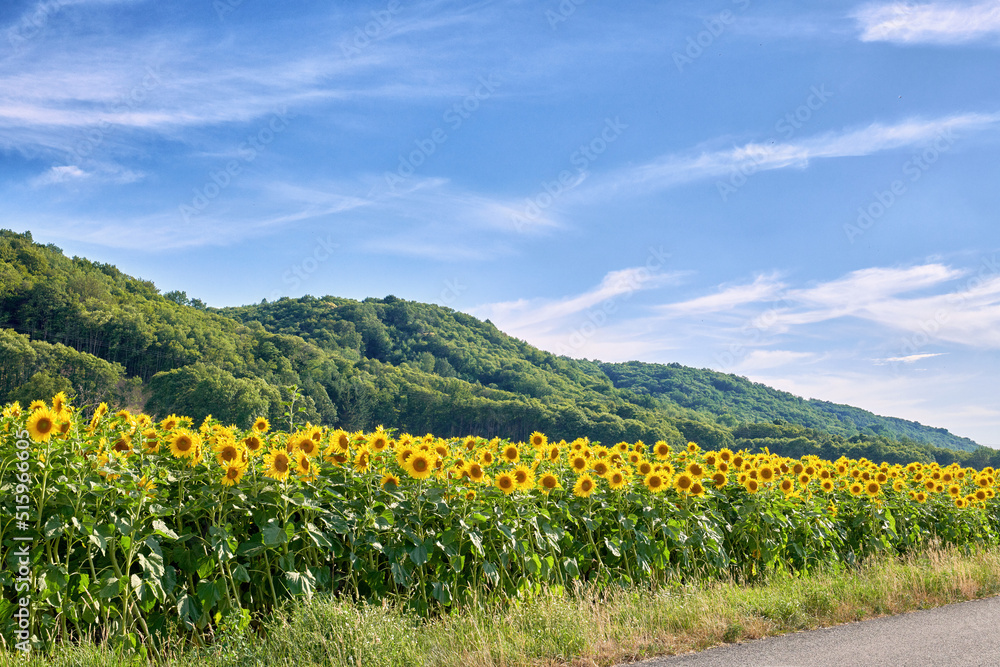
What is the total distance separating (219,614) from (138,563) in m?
0.63

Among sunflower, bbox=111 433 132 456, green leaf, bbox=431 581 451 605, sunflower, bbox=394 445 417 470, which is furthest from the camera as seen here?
sunflower, bbox=394 445 417 470

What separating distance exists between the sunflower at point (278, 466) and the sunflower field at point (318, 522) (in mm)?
11

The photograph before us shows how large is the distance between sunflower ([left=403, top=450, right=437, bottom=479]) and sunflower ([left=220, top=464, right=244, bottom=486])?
3.94 feet

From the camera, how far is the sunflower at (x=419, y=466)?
510 centimetres

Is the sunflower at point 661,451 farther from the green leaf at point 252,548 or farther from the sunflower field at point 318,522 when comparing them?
the green leaf at point 252,548

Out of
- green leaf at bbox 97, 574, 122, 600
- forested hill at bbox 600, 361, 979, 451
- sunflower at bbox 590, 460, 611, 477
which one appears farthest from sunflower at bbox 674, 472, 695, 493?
forested hill at bbox 600, 361, 979, 451

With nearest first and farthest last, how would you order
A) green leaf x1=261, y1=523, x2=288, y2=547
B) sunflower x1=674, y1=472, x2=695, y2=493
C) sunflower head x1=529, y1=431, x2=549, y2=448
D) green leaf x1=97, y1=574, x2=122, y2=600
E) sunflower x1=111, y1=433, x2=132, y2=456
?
green leaf x1=97, y1=574, x2=122, y2=600 → green leaf x1=261, y1=523, x2=288, y2=547 → sunflower x1=111, y1=433, x2=132, y2=456 → sunflower x1=674, y1=472, x2=695, y2=493 → sunflower head x1=529, y1=431, x2=549, y2=448

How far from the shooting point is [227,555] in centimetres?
442

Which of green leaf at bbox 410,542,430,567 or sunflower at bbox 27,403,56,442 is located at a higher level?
sunflower at bbox 27,403,56,442

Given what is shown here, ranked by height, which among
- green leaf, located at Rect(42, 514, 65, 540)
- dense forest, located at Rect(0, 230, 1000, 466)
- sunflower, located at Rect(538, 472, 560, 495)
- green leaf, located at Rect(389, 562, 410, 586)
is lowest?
green leaf, located at Rect(389, 562, 410, 586)

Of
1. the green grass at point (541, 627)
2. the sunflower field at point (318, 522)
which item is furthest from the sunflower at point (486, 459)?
the green grass at point (541, 627)

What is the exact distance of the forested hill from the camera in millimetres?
136250

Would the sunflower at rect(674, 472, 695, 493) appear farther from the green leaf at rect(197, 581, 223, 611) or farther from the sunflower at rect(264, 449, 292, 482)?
the green leaf at rect(197, 581, 223, 611)

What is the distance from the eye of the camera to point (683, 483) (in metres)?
6.49
